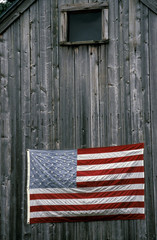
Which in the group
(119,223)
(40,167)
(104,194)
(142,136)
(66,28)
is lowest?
(119,223)

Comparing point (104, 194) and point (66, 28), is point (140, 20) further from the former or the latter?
point (104, 194)

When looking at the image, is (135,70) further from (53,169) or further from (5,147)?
(5,147)

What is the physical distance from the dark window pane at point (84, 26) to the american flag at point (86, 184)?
273 centimetres

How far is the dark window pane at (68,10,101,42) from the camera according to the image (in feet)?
32.2

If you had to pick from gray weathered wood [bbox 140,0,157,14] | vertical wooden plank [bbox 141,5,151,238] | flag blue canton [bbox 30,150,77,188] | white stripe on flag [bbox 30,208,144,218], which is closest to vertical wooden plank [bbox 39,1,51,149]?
flag blue canton [bbox 30,150,77,188]

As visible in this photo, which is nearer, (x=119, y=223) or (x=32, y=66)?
(x=119, y=223)

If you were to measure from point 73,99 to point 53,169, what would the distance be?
1.74 metres

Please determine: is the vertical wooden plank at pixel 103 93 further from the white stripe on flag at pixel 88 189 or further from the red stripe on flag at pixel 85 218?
the red stripe on flag at pixel 85 218

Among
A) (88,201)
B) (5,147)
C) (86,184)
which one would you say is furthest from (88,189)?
(5,147)

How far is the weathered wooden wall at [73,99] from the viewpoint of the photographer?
938cm

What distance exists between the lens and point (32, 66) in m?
9.95

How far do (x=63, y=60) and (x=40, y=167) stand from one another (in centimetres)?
265

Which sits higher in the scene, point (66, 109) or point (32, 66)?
point (32, 66)

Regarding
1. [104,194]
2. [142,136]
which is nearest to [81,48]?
[142,136]
